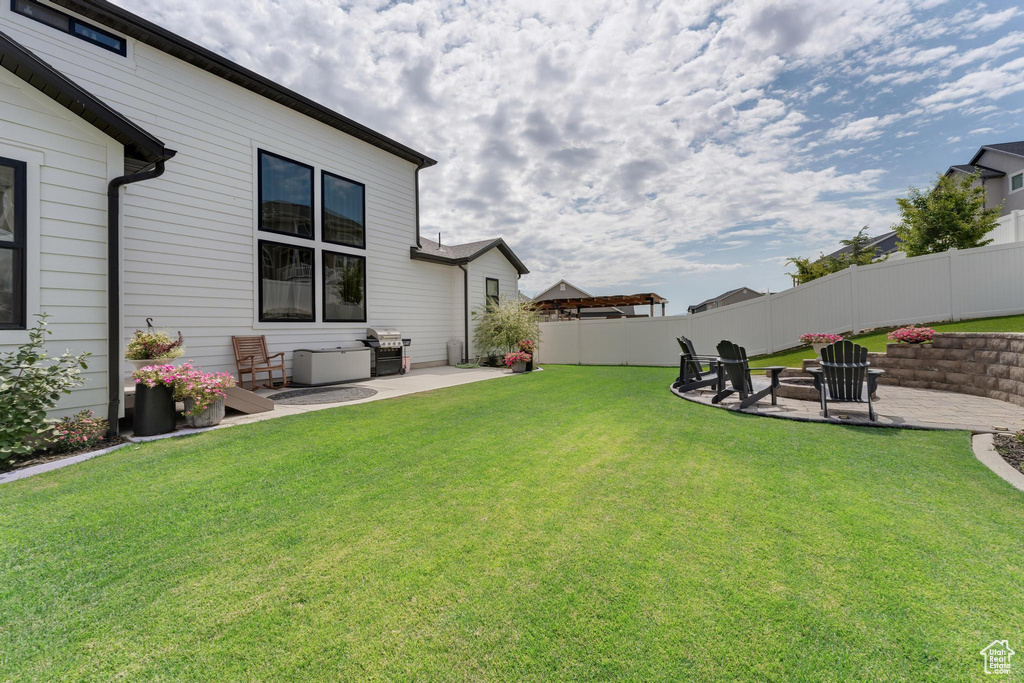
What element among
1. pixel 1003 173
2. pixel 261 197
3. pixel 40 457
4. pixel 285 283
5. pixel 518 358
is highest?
pixel 1003 173

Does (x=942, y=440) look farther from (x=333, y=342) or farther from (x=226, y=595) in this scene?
(x=333, y=342)

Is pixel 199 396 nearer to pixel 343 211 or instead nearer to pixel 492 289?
pixel 343 211

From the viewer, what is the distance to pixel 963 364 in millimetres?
6660

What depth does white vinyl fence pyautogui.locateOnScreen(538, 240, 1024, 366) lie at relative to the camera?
29.2 ft

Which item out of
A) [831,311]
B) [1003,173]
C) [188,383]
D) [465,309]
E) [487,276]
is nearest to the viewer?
[188,383]

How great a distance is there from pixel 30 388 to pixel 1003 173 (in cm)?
3453

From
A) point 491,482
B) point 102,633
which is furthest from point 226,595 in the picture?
point 491,482

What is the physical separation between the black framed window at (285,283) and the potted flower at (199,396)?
3.55 m

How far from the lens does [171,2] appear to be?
23.0 ft

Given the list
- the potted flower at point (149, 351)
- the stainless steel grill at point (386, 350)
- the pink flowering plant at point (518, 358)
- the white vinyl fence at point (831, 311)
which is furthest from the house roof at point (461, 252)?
the potted flower at point (149, 351)

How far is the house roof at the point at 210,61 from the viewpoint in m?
6.28

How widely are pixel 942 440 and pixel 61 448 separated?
Answer: 9185mm

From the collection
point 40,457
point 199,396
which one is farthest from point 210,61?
point 40,457

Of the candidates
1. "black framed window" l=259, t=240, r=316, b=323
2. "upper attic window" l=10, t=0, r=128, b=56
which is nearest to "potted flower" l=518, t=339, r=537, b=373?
"black framed window" l=259, t=240, r=316, b=323
